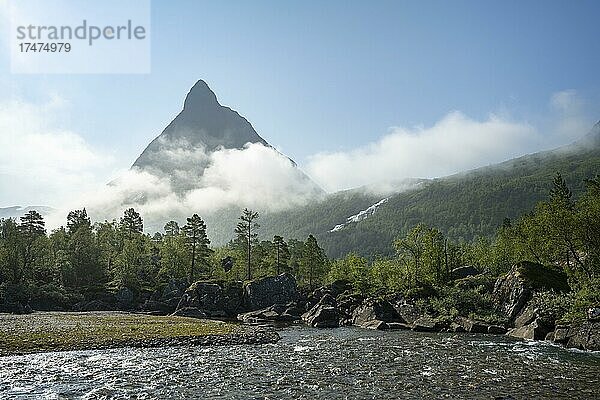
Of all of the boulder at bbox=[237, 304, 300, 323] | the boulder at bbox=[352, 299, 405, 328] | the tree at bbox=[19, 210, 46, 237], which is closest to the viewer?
the boulder at bbox=[352, 299, 405, 328]

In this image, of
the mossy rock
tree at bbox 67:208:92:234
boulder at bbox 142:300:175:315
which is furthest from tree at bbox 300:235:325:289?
the mossy rock

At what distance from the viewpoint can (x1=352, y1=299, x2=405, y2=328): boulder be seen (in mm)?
73500

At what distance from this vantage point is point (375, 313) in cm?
7400

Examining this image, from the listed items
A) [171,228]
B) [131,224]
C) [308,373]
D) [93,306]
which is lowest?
[308,373]

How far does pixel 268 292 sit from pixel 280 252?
29.3 m

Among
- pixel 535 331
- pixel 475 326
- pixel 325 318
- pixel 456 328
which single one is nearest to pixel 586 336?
pixel 535 331

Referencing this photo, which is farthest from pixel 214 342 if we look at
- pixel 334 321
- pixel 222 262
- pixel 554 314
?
pixel 222 262

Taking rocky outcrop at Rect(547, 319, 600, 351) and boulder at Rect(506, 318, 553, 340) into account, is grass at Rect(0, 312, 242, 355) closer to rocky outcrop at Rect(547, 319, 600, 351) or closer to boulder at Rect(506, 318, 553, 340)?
boulder at Rect(506, 318, 553, 340)

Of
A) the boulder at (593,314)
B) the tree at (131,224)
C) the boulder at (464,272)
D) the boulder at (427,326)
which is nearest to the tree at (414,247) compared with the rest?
the boulder at (464,272)

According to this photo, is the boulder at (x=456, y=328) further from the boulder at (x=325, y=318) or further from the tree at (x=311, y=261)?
the tree at (x=311, y=261)

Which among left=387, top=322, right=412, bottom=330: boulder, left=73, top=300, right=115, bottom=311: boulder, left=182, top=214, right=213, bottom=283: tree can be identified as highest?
left=182, top=214, right=213, bottom=283: tree

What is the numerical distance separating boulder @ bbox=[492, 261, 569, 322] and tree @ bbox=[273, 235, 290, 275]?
210ft

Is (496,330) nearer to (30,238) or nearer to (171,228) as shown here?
(30,238)

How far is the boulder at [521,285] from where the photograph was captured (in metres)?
64.8
